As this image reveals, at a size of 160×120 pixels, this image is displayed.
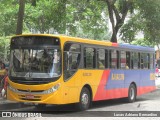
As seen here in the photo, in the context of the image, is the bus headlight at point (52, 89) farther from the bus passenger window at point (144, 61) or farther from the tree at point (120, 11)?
the tree at point (120, 11)

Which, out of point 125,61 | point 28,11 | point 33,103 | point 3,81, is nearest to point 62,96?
point 33,103

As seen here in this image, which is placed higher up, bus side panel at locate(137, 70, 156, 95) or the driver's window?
the driver's window

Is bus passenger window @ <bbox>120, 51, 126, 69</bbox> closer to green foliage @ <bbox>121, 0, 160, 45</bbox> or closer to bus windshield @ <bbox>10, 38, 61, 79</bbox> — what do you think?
bus windshield @ <bbox>10, 38, 61, 79</bbox>

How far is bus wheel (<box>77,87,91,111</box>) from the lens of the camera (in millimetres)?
14828

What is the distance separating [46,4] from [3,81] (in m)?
13.6

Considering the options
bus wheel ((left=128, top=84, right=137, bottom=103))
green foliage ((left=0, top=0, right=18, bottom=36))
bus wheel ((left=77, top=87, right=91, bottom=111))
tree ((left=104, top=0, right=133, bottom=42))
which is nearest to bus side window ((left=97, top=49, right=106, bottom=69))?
bus wheel ((left=77, top=87, right=91, bottom=111))

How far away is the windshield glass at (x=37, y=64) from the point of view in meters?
13.6

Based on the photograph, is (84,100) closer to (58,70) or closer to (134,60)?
(58,70)

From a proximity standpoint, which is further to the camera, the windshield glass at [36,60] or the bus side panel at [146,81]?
the bus side panel at [146,81]

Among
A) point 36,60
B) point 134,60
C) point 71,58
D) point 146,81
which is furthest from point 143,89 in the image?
point 36,60

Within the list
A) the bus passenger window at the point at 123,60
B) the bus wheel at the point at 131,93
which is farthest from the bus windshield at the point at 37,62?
the bus wheel at the point at 131,93

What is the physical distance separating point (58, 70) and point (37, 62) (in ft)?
2.46

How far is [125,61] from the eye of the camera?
1881cm

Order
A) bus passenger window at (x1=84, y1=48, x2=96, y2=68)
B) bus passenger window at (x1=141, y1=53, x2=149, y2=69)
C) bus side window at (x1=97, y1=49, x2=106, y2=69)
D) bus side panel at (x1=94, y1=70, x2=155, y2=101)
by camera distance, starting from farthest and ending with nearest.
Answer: bus passenger window at (x1=141, y1=53, x2=149, y2=69) < bus side panel at (x1=94, y1=70, x2=155, y2=101) < bus side window at (x1=97, y1=49, x2=106, y2=69) < bus passenger window at (x1=84, y1=48, x2=96, y2=68)
